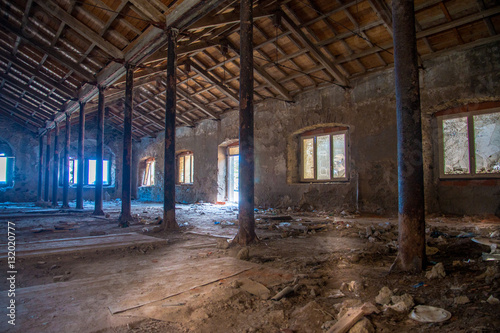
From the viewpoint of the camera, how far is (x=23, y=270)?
320 centimetres

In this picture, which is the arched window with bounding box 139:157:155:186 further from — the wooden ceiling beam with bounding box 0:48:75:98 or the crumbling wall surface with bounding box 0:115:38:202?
the wooden ceiling beam with bounding box 0:48:75:98

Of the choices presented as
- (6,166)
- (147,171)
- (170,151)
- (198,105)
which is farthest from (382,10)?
(6,166)

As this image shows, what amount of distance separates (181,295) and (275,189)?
812 centimetres

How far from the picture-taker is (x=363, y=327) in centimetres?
170

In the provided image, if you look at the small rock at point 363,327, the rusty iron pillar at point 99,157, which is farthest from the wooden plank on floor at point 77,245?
the rusty iron pillar at point 99,157

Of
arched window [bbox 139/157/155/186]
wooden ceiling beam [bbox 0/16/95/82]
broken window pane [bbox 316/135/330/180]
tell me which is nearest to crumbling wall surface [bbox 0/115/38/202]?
arched window [bbox 139/157/155/186]

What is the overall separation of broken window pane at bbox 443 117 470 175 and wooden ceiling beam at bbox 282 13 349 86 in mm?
2886

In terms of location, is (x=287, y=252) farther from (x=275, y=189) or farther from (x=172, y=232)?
(x=275, y=189)

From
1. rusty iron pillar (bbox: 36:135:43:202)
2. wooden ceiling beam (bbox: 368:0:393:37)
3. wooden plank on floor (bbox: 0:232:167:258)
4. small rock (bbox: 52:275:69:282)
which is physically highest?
wooden ceiling beam (bbox: 368:0:393:37)

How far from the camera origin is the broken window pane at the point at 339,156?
8.90 meters

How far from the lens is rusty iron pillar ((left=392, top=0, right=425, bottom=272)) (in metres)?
2.68

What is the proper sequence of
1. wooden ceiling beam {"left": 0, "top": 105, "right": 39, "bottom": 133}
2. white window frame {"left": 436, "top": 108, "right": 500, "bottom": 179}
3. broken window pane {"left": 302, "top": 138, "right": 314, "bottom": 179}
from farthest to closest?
wooden ceiling beam {"left": 0, "top": 105, "right": 39, "bottom": 133} < broken window pane {"left": 302, "top": 138, "right": 314, "bottom": 179} < white window frame {"left": 436, "top": 108, "right": 500, "bottom": 179}

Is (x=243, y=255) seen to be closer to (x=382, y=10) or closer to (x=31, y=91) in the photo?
(x=382, y=10)

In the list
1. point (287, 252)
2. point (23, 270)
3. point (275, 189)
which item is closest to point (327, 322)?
point (287, 252)
